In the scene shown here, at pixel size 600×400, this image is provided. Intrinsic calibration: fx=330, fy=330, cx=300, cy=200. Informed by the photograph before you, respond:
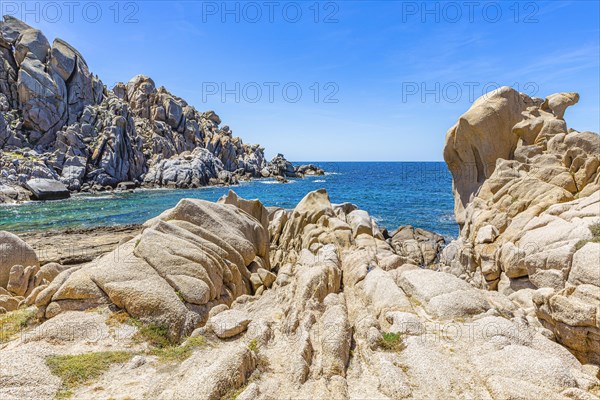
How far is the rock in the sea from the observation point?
6875 centimetres

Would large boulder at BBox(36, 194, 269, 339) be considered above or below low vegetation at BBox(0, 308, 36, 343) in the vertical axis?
above

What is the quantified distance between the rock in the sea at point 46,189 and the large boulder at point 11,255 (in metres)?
61.8

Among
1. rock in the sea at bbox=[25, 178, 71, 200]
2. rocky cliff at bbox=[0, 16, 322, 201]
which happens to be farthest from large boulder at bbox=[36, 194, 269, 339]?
rocky cliff at bbox=[0, 16, 322, 201]

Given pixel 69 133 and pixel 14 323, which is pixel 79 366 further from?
pixel 69 133

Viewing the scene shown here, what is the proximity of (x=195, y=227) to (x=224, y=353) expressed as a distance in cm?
1015

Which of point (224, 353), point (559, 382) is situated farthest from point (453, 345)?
point (224, 353)

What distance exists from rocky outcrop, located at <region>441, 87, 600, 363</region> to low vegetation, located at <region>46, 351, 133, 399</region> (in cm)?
1483

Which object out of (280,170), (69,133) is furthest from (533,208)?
(280,170)

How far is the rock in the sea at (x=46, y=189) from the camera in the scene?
6875cm

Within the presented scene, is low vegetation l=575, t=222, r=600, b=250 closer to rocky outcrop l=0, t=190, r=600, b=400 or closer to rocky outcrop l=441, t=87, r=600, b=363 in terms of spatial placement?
rocky outcrop l=441, t=87, r=600, b=363

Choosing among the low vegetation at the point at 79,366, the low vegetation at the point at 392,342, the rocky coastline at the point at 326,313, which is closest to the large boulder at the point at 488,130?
the rocky coastline at the point at 326,313

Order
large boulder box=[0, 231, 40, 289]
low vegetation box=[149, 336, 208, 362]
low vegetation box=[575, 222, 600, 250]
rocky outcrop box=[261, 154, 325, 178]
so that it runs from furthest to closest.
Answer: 1. rocky outcrop box=[261, 154, 325, 178]
2. large boulder box=[0, 231, 40, 289]
3. low vegetation box=[575, 222, 600, 250]
4. low vegetation box=[149, 336, 208, 362]

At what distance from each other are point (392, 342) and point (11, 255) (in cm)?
2083

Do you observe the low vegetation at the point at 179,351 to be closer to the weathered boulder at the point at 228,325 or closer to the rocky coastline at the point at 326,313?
the rocky coastline at the point at 326,313
